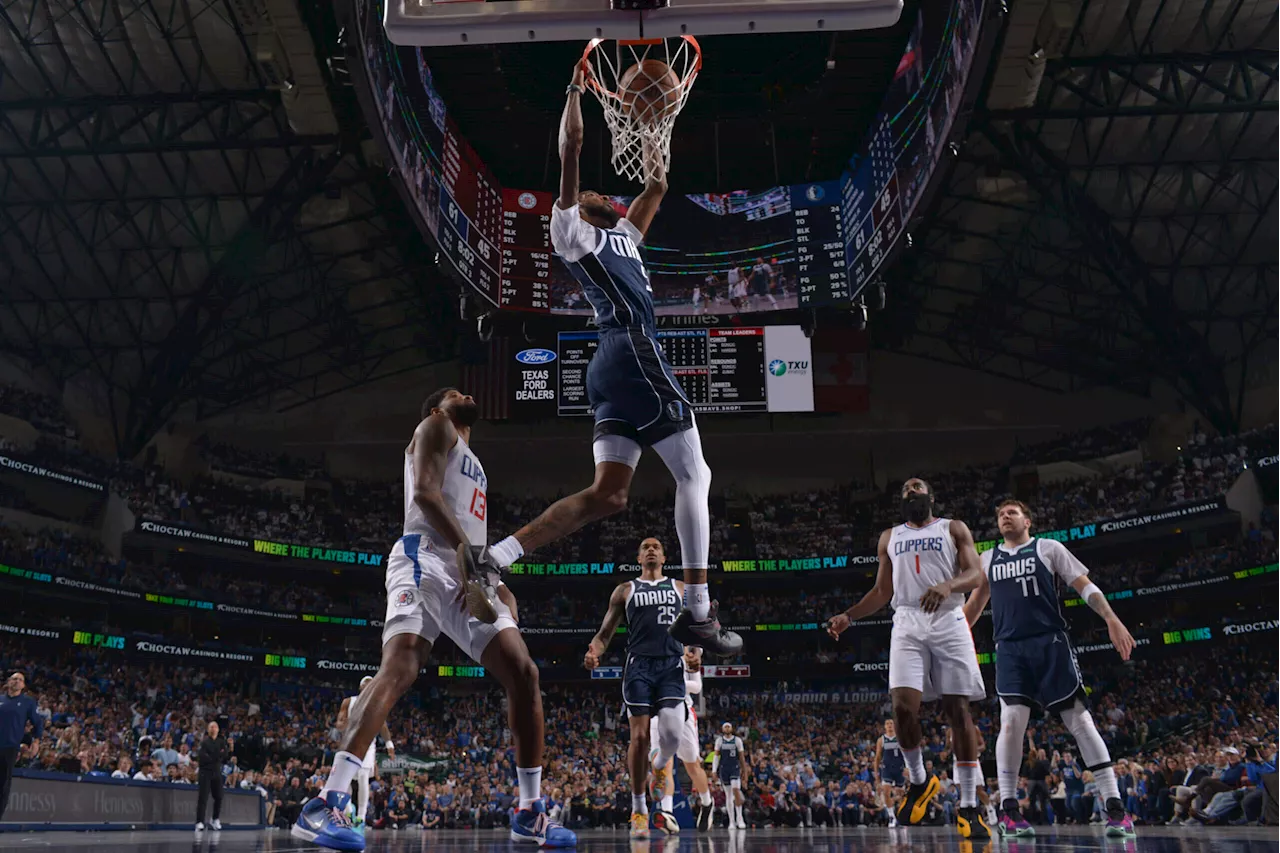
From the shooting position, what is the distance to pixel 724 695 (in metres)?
32.2

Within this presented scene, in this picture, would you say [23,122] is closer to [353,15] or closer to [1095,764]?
[353,15]

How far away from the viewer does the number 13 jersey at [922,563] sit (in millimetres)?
7605

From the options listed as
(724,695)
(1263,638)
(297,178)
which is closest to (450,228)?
(297,178)

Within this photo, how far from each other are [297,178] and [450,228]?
720 cm

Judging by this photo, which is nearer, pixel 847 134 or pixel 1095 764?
pixel 1095 764

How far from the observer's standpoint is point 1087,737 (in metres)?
6.94

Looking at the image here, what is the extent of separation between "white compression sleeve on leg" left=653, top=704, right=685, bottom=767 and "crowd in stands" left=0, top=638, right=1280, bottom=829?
887 centimetres

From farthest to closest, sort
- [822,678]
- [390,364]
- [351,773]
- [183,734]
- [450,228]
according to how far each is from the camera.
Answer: [390,364] < [822,678] < [183,734] < [450,228] < [351,773]

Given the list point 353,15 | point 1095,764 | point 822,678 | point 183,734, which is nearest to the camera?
point 1095,764

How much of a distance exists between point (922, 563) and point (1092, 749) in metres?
1.60

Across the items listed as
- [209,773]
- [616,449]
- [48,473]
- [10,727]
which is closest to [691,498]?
[616,449]

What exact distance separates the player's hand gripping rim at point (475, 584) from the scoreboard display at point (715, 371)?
15454 millimetres

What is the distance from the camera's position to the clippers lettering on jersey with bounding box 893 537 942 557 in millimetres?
7645

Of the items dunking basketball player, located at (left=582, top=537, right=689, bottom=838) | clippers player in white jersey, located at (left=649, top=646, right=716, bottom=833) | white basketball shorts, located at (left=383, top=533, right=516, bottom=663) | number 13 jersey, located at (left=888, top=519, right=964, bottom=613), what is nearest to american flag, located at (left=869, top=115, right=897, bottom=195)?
clippers player in white jersey, located at (left=649, top=646, right=716, bottom=833)
